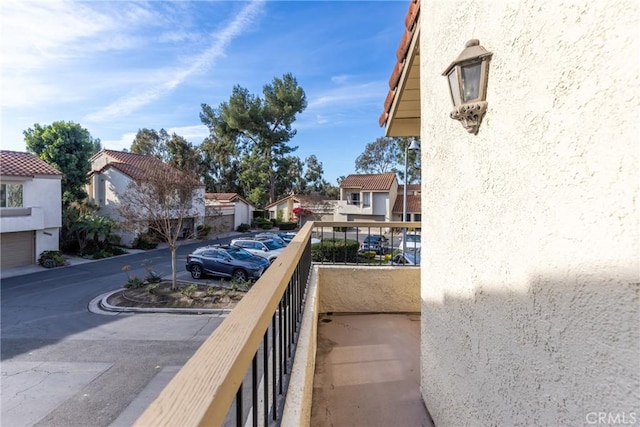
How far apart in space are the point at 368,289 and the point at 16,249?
18578mm

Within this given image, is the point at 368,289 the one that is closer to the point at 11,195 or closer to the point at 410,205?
the point at 11,195

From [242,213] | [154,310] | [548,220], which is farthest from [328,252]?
[242,213]

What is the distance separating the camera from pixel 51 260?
49.5 feet

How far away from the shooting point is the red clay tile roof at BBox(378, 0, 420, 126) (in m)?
2.98

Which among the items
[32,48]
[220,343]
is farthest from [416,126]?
[32,48]

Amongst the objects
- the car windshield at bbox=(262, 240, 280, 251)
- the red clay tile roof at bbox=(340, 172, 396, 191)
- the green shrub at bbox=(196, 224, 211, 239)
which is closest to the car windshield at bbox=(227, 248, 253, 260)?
the car windshield at bbox=(262, 240, 280, 251)

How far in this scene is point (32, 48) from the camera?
17.7 feet

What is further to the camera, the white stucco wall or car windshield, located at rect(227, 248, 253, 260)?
the white stucco wall

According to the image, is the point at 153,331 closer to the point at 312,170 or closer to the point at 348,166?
the point at 312,170

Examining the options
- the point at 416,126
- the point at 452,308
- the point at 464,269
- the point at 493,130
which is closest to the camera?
the point at 493,130

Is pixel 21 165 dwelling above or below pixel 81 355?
above

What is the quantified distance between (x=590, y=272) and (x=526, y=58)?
86 centimetres

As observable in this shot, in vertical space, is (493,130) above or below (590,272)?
above

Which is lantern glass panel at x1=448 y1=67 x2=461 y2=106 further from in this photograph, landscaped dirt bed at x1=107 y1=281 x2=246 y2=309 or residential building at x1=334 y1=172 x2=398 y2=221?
residential building at x1=334 y1=172 x2=398 y2=221
